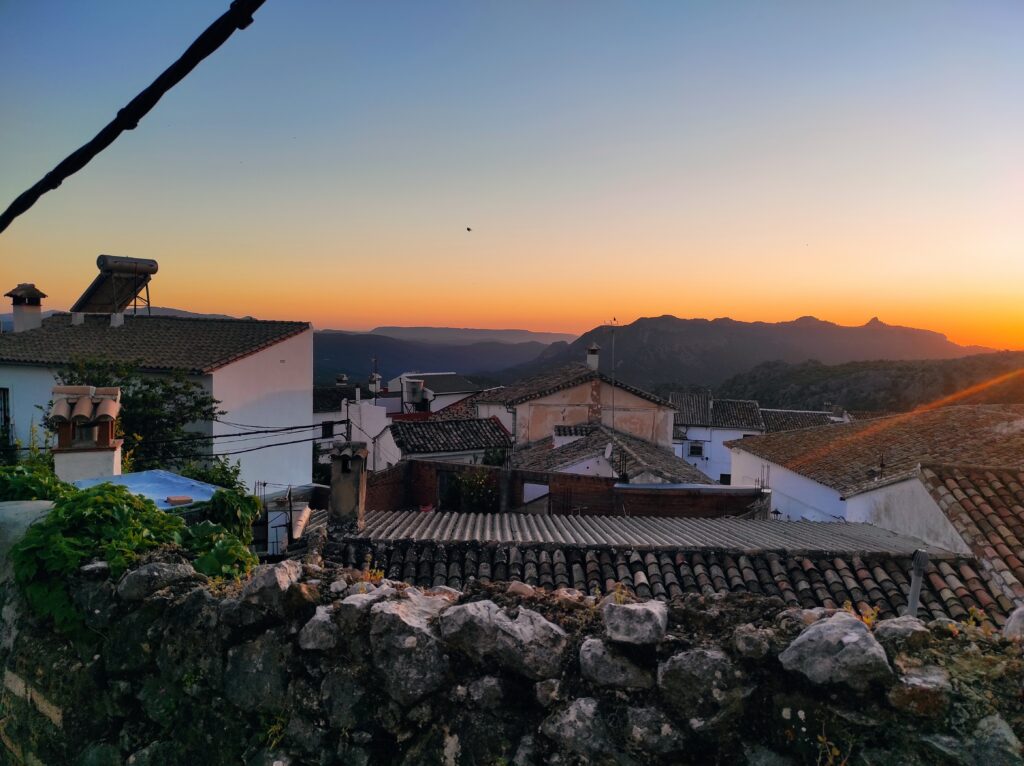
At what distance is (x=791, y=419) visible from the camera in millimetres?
44656

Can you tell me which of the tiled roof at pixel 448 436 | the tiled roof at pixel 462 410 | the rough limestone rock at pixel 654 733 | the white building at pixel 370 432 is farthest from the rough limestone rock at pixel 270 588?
the tiled roof at pixel 462 410

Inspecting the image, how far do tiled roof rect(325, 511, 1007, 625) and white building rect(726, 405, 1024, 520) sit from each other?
293 centimetres

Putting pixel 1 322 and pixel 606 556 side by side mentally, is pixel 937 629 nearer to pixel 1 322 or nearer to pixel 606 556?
pixel 606 556

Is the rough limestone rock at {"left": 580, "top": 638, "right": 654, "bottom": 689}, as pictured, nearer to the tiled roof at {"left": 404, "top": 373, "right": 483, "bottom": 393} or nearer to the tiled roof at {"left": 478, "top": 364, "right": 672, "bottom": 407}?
the tiled roof at {"left": 478, "top": 364, "right": 672, "bottom": 407}

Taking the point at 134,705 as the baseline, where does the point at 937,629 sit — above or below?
above

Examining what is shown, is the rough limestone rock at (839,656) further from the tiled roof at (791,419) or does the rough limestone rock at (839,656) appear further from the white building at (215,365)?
the tiled roof at (791,419)

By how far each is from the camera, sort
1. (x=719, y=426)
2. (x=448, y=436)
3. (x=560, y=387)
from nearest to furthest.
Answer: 1. (x=448, y=436)
2. (x=560, y=387)
3. (x=719, y=426)

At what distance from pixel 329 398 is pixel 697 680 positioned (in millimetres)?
42688

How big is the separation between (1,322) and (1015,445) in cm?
3218

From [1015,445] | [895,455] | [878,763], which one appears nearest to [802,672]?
[878,763]

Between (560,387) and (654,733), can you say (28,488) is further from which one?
(560,387)

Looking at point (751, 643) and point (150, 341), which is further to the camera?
point (150, 341)

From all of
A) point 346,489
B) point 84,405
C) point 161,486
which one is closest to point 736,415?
point 346,489

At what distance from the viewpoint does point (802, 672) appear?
1987mm
